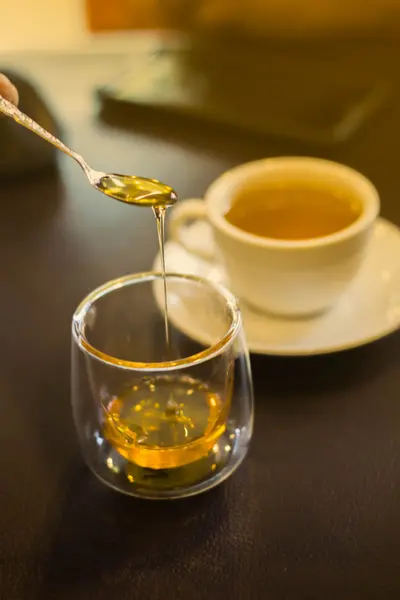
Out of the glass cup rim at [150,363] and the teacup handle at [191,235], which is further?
the teacup handle at [191,235]

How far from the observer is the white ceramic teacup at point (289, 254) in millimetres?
546

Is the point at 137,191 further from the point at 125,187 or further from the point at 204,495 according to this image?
the point at 204,495

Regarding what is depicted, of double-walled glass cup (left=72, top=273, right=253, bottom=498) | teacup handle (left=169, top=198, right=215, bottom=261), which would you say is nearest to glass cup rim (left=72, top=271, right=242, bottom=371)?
double-walled glass cup (left=72, top=273, right=253, bottom=498)

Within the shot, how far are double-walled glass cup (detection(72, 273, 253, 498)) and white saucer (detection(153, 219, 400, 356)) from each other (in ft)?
0.20

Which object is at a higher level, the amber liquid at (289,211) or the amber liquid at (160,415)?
the amber liquid at (289,211)

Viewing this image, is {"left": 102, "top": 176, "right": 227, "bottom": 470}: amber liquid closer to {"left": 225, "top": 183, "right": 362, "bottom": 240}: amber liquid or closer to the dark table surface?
the dark table surface

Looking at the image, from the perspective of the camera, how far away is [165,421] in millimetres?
486

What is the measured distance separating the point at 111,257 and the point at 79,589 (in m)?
0.35

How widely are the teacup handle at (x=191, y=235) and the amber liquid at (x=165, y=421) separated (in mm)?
155

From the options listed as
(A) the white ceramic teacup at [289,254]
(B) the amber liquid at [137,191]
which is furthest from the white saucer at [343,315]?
(B) the amber liquid at [137,191]

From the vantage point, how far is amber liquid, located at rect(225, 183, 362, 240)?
630mm

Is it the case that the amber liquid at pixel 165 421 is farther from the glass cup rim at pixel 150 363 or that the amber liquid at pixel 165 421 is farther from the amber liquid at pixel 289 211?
the amber liquid at pixel 289 211

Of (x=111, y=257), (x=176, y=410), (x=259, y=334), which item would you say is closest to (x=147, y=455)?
(x=176, y=410)

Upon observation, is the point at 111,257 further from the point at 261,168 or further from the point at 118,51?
the point at 118,51
